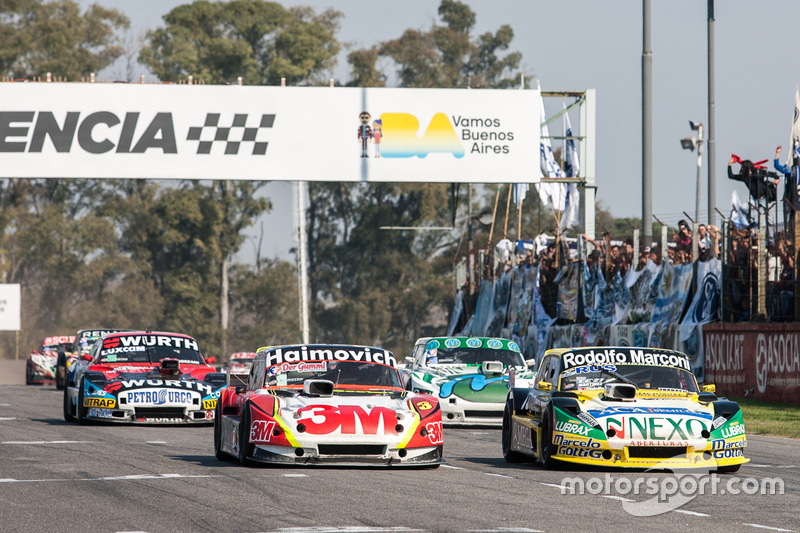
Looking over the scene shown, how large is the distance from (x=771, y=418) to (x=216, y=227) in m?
52.9

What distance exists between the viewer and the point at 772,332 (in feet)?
76.6

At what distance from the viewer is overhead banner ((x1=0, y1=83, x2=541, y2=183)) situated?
3706cm

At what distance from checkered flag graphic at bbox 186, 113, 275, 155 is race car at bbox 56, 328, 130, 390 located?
707 cm

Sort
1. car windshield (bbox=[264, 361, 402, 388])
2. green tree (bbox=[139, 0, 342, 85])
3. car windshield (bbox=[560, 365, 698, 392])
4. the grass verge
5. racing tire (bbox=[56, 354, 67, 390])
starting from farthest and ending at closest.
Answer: green tree (bbox=[139, 0, 342, 85]) < racing tire (bbox=[56, 354, 67, 390]) < the grass verge < car windshield (bbox=[264, 361, 402, 388]) < car windshield (bbox=[560, 365, 698, 392])

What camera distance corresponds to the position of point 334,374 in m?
13.0

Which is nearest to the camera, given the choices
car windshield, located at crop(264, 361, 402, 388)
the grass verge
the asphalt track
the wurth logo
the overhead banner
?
the asphalt track

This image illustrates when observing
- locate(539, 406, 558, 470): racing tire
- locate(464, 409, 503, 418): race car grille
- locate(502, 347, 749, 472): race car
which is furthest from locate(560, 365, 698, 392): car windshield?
locate(464, 409, 503, 418): race car grille

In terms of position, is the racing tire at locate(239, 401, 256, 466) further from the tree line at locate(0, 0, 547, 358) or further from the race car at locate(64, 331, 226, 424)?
the tree line at locate(0, 0, 547, 358)

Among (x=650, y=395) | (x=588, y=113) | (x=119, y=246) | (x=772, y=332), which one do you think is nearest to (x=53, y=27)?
(x=119, y=246)

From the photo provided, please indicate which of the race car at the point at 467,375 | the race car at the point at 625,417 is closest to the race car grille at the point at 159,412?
the race car at the point at 467,375

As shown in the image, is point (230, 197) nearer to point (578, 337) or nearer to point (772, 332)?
point (578, 337)

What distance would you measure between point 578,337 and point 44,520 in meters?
25.7

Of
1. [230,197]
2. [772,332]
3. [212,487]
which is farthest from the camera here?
[230,197]

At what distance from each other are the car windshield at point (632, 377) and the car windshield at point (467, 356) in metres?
8.17
